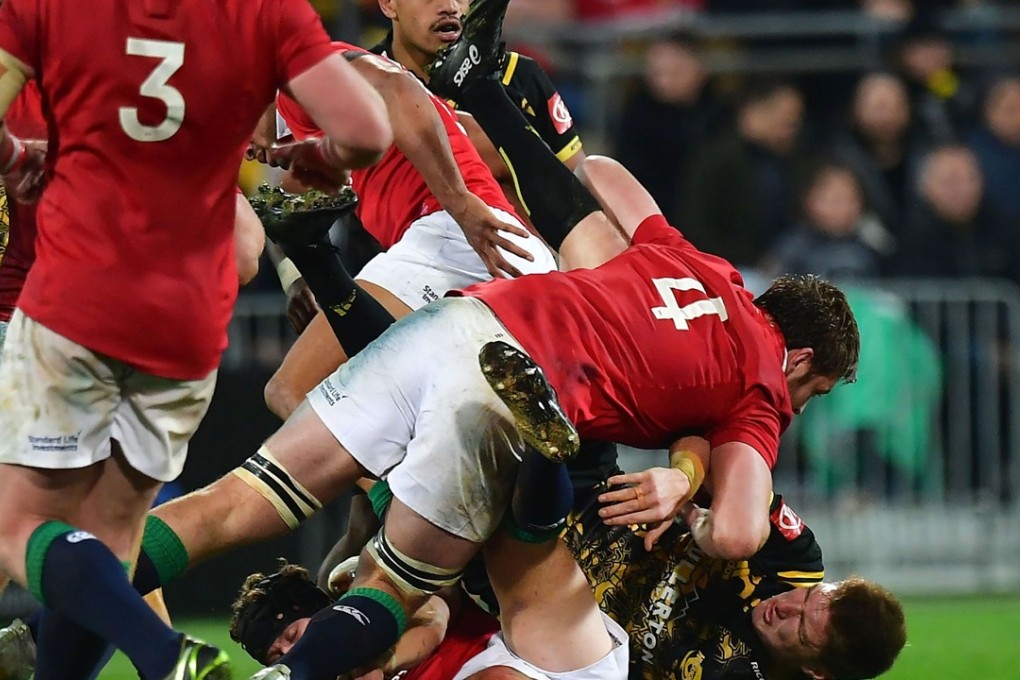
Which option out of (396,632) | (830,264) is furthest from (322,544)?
(396,632)

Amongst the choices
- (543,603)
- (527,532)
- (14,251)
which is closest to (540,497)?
(527,532)

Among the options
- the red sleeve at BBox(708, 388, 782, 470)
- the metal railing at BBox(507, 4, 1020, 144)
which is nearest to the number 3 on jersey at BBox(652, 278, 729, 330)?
the red sleeve at BBox(708, 388, 782, 470)

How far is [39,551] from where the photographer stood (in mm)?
3906

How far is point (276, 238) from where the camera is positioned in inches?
193

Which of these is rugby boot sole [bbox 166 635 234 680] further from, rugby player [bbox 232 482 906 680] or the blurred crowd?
the blurred crowd

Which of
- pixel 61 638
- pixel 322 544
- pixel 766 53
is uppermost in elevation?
pixel 61 638

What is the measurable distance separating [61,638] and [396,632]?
2.86ft

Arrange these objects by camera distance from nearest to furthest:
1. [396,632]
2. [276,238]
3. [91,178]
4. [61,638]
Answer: [91,178]
[61,638]
[396,632]
[276,238]

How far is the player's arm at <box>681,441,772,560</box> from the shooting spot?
4719 mm

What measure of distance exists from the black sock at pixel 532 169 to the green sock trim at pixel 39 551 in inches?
85.9

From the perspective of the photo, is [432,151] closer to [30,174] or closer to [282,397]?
[282,397]

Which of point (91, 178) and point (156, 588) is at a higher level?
point (91, 178)

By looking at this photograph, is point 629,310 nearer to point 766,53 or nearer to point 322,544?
point 322,544

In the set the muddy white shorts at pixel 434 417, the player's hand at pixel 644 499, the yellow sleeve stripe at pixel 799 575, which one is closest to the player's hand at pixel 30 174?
the muddy white shorts at pixel 434 417
